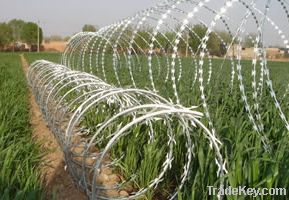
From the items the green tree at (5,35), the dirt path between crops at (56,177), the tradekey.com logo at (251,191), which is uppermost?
the green tree at (5,35)

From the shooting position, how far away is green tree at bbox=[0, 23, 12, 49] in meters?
83.2

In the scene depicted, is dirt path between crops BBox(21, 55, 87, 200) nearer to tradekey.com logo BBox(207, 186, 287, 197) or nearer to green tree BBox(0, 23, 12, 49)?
tradekey.com logo BBox(207, 186, 287, 197)

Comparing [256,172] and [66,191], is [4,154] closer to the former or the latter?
[66,191]

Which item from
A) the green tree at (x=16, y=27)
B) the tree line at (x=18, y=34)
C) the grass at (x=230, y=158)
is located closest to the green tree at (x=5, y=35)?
the tree line at (x=18, y=34)

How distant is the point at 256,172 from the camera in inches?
111

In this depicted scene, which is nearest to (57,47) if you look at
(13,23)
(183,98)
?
(13,23)

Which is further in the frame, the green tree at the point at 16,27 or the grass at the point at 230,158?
the green tree at the point at 16,27

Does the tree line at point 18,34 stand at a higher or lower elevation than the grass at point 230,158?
higher

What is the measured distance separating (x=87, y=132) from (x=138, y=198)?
7.47 ft

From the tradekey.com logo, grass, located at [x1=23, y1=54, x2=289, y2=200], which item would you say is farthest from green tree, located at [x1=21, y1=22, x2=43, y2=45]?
the tradekey.com logo

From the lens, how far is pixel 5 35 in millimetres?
84750

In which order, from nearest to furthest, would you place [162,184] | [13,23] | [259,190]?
[259,190]
[162,184]
[13,23]

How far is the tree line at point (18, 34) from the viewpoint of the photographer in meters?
84.3

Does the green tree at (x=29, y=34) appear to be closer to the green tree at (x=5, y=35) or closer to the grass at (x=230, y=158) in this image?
the green tree at (x=5, y=35)
